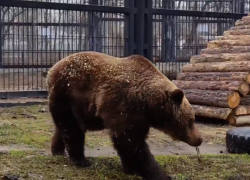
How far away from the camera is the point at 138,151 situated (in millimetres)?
4719

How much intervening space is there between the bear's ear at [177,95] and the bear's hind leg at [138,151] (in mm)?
409

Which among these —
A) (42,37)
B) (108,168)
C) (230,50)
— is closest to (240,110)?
(230,50)

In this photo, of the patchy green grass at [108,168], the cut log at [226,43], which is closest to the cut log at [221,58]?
the cut log at [226,43]

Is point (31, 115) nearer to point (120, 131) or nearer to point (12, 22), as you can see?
point (12, 22)

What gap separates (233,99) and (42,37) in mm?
5280

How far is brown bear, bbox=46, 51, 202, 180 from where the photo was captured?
473 centimetres

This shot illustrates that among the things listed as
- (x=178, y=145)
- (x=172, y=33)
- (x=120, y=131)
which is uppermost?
(x=172, y=33)

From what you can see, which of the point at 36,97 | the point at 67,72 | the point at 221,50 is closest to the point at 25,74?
the point at 36,97

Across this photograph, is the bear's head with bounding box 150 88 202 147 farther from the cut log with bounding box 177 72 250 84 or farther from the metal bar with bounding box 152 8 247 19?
the metal bar with bounding box 152 8 247 19

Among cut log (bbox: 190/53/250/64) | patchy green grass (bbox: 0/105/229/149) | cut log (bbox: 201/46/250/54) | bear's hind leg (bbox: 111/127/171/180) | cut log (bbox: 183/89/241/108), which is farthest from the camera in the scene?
cut log (bbox: 201/46/250/54)

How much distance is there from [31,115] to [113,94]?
203 inches

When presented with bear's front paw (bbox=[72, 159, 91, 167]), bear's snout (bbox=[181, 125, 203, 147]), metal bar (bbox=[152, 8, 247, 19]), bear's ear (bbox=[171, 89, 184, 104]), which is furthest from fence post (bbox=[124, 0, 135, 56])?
bear's ear (bbox=[171, 89, 184, 104])

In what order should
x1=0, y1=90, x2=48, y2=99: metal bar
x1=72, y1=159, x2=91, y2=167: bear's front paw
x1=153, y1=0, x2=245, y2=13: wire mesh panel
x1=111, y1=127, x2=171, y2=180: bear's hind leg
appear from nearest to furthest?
x1=111, y1=127, x2=171, y2=180: bear's hind leg, x1=72, y1=159, x2=91, y2=167: bear's front paw, x1=0, y1=90, x2=48, y2=99: metal bar, x1=153, y1=0, x2=245, y2=13: wire mesh panel

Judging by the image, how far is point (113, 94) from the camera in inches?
190
